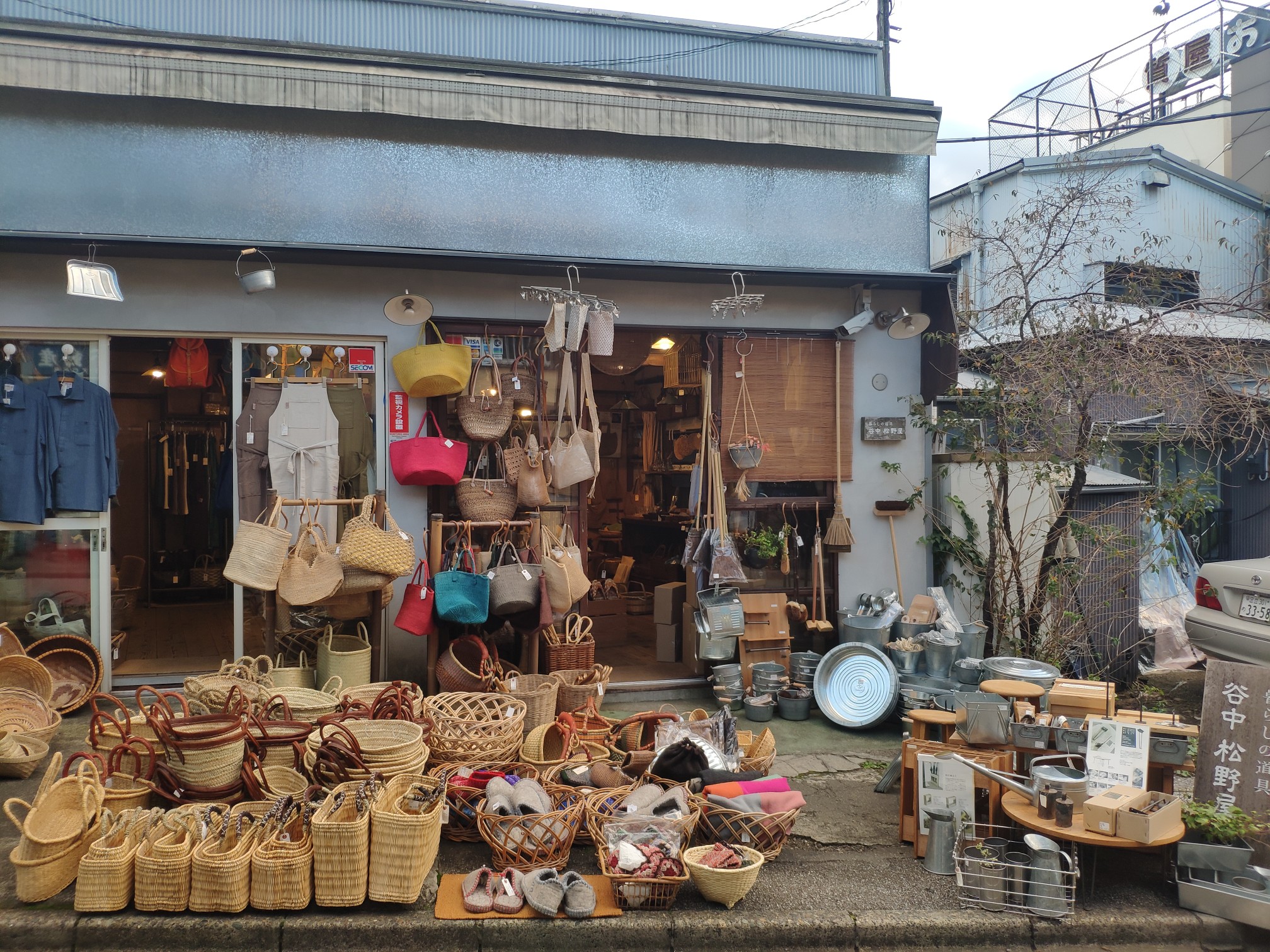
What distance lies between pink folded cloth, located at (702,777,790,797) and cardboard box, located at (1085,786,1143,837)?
60.6 inches

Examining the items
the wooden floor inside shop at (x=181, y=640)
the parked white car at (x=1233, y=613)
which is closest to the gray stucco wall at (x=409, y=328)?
the wooden floor inside shop at (x=181, y=640)

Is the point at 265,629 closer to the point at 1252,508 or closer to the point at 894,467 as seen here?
the point at 894,467

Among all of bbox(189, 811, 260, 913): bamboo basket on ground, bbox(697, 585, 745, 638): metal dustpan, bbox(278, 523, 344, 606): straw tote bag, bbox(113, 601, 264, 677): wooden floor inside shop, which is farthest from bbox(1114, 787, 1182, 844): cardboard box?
bbox(113, 601, 264, 677): wooden floor inside shop

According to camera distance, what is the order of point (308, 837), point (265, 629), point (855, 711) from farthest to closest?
point (855, 711) < point (265, 629) < point (308, 837)

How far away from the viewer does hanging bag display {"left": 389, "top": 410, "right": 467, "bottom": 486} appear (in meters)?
7.09

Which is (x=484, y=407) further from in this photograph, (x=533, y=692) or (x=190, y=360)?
(x=190, y=360)

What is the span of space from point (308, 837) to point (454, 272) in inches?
191

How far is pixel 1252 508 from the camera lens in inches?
475

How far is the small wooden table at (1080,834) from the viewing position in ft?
14.3

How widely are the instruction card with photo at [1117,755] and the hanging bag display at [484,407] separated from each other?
4.95m

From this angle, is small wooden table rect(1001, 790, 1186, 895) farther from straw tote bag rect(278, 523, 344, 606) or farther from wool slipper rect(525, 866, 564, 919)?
straw tote bag rect(278, 523, 344, 606)

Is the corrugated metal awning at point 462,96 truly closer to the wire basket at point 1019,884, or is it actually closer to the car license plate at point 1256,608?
the car license plate at point 1256,608

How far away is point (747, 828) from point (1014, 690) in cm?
194

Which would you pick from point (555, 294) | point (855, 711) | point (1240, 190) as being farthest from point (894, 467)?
point (1240, 190)
